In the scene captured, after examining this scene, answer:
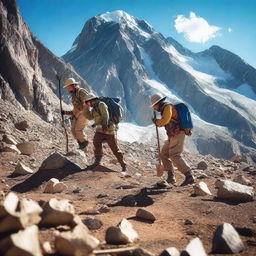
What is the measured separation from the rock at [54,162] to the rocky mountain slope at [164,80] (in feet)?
213

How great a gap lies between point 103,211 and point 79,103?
515 centimetres

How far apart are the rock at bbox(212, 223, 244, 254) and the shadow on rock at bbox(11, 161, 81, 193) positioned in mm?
Result: 4482

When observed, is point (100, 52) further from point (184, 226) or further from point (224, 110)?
point (184, 226)

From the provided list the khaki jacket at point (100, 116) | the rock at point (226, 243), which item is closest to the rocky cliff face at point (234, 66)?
the khaki jacket at point (100, 116)

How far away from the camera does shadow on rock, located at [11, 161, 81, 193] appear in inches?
265

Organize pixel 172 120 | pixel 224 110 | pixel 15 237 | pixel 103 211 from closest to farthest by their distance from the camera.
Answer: pixel 15 237 → pixel 103 211 → pixel 172 120 → pixel 224 110

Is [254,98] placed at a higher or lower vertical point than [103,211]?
higher

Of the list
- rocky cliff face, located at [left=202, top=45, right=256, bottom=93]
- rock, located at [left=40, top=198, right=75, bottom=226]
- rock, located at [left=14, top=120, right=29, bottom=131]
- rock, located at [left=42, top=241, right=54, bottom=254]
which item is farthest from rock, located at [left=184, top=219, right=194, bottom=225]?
rocky cliff face, located at [left=202, top=45, right=256, bottom=93]

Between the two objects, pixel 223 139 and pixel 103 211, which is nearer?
pixel 103 211

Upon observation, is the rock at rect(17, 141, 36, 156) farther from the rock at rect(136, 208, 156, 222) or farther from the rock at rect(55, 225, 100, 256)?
the rock at rect(55, 225, 100, 256)

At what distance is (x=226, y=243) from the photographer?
328cm

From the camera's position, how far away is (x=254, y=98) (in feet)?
378

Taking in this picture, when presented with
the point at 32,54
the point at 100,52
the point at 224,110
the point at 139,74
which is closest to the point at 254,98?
the point at 224,110

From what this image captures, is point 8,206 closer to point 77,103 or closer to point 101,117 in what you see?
point 101,117
